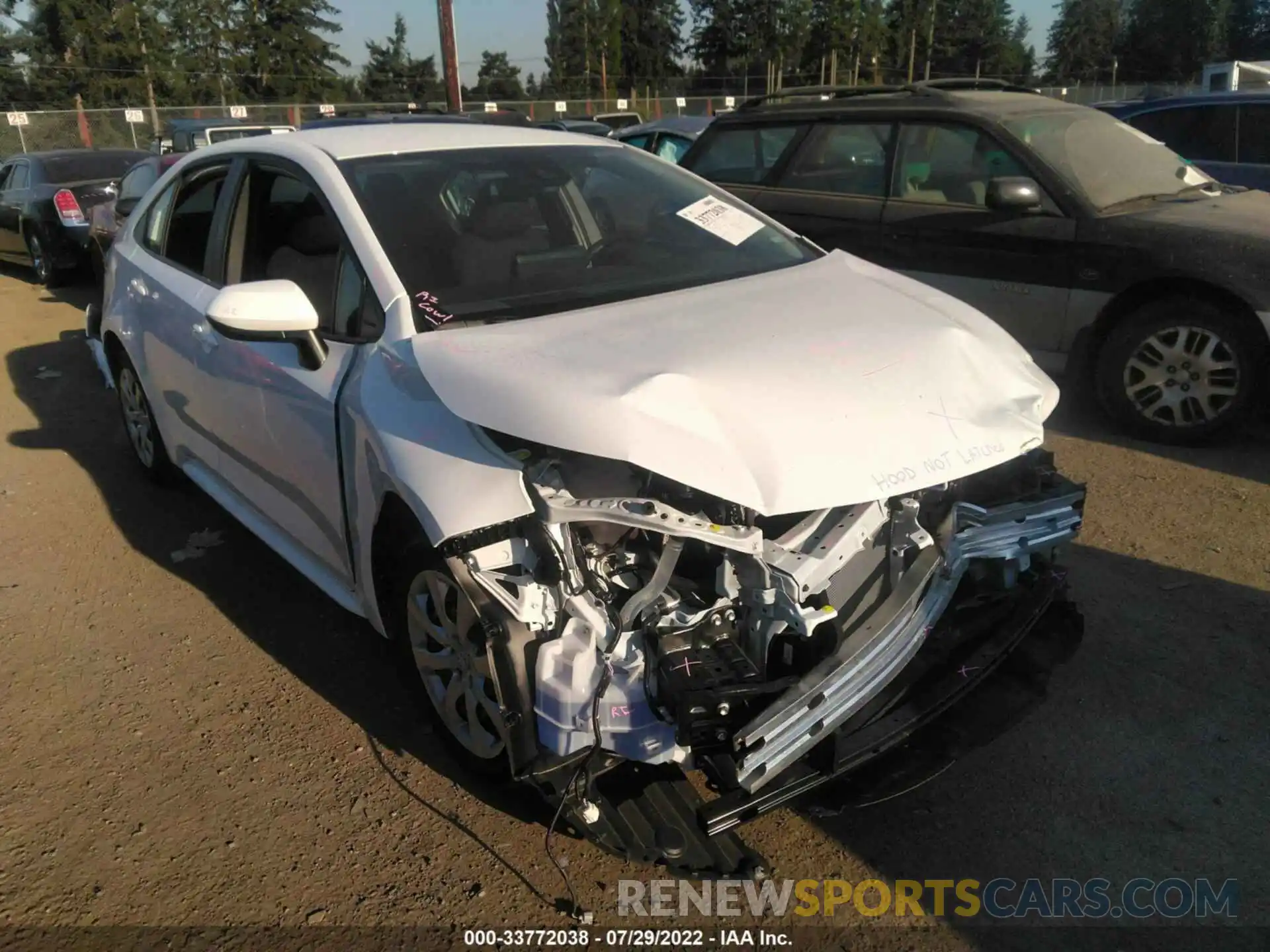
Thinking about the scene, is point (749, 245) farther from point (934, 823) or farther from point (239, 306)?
point (934, 823)

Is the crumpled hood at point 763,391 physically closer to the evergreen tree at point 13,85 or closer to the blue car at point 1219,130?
the blue car at point 1219,130

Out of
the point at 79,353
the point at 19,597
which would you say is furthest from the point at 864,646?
the point at 79,353

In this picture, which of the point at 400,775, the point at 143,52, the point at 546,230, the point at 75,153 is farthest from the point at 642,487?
the point at 143,52

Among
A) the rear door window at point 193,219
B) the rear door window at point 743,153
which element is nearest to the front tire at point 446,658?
the rear door window at point 193,219

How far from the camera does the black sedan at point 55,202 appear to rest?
1100 cm

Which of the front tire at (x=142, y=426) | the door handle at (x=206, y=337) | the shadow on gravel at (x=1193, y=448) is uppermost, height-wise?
the door handle at (x=206, y=337)

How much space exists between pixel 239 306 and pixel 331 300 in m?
0.34

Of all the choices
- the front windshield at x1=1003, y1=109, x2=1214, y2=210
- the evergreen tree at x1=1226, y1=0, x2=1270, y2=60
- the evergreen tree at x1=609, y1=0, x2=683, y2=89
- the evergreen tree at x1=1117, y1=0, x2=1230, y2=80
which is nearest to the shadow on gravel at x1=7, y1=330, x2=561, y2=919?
the front windshield at x1=1003, y1=109, x2=1214, y2=210

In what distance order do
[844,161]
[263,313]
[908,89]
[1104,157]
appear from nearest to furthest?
1. [263,313]
2. [1104,157]
3. [908,89]
4. [844,161]

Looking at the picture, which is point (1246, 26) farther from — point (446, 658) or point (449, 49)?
point (446, 658)

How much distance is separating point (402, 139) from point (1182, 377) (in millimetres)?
3946

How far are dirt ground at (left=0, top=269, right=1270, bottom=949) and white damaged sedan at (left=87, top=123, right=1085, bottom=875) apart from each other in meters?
0.30

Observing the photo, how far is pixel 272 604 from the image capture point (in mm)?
3953

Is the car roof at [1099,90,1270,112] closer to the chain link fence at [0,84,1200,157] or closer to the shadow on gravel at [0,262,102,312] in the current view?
the shadow on gravel at [0,262,102,312]
